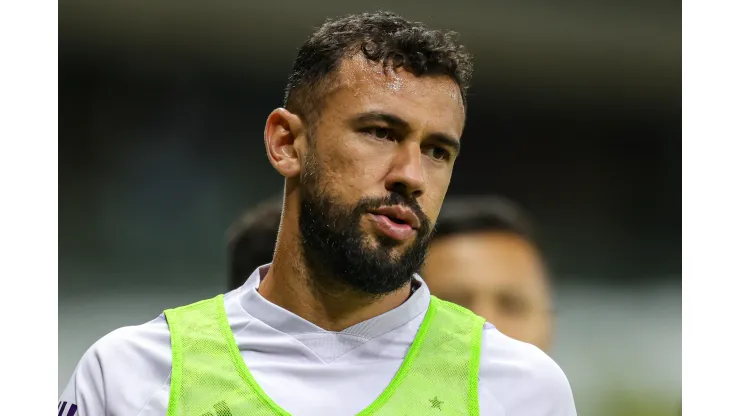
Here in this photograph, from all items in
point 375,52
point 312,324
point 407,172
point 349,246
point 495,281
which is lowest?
point 495,281

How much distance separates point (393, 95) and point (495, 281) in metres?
0.88

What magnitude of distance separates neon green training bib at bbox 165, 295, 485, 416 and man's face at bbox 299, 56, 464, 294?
118 millimetres

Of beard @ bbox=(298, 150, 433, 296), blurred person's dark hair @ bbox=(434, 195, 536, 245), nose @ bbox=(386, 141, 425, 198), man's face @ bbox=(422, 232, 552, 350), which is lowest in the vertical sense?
man's face @ bbox=(422, 232, 552, 350)

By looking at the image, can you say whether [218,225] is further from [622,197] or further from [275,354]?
[622,197]

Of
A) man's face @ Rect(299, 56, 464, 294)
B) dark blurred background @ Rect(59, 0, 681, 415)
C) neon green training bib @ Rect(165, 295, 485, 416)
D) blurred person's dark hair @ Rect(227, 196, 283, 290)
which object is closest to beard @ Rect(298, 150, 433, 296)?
man's face @ Rect(299, 56, 464, 294)

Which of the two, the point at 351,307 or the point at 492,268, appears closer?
the point at 351,307

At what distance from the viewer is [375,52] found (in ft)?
4.31

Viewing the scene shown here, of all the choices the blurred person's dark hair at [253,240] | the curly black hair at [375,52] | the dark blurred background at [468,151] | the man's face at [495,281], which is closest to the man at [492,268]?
the man's face at [495,281]

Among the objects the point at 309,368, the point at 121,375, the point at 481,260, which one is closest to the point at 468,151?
the point at 481,260

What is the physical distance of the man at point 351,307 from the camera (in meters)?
1.27

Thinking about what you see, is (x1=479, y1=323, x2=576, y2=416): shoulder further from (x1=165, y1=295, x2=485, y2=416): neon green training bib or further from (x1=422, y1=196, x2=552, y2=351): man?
(x1=422, y1=196, x2=552, y2=351): man

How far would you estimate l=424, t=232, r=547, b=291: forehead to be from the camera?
2.05 metres

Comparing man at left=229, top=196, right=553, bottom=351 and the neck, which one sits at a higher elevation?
the neck

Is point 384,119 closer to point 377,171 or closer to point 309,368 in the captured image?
point 377,171
